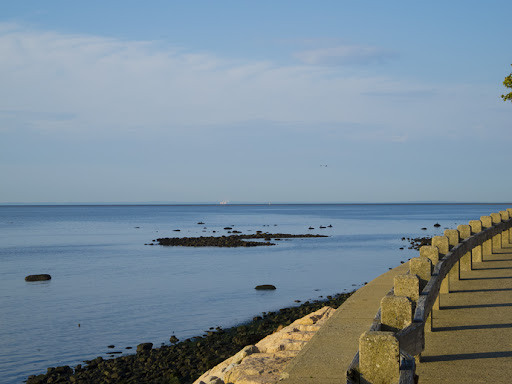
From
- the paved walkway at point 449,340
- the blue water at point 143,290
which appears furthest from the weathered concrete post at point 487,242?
the blue water at point 143,290

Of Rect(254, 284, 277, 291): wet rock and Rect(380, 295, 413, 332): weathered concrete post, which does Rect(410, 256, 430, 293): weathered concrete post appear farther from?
Rect(254, 284, 277, 291): wet rock

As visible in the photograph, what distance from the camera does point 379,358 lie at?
3938 mm

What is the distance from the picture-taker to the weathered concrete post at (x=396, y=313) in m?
5.05

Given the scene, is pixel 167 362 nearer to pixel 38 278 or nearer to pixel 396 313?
pixel 396 313

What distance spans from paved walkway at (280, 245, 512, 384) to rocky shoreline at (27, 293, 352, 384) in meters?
4.37

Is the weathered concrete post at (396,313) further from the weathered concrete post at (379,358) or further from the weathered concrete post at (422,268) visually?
the weathered concrete post at (422,268)

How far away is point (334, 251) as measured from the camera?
45.1 metres

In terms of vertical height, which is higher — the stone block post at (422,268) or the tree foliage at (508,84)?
the tree foliage at (508,84)

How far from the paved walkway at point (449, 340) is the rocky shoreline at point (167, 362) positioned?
437cm

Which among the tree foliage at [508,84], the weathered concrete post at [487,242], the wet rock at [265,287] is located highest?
the tree foliage at [508,84]

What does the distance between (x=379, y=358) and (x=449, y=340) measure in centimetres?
368

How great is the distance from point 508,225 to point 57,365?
1311 centimetres

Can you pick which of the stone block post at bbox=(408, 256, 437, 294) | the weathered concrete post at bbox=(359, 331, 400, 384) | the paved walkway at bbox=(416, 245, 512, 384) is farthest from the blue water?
the weathered concrete post at bbox=(359, 331, 400, 384)

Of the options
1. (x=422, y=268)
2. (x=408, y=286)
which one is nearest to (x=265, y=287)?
(x=422, y=268)
